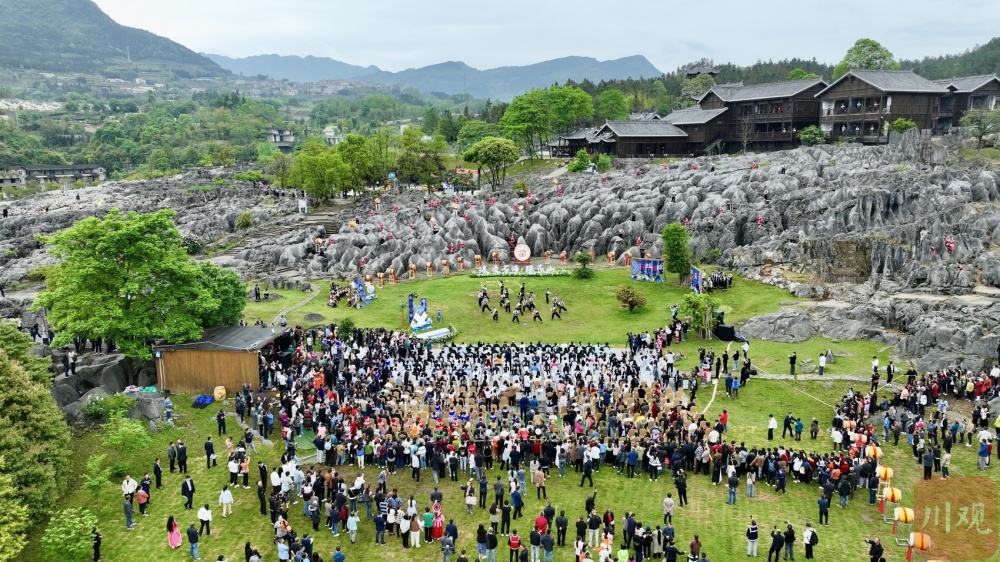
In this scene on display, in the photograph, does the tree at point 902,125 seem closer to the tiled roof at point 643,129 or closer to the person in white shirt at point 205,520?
the tiled roof at point 643,129

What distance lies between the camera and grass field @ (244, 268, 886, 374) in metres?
43.3

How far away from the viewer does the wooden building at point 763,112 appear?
95438 millimetres

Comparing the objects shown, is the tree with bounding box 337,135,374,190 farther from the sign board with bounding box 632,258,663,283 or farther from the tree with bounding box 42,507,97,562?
the tree with bounding box 42,507,97,562

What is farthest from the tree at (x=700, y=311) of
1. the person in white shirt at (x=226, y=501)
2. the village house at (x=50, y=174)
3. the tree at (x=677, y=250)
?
the village house at (x=50, y=174)

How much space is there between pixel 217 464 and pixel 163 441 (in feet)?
11.2

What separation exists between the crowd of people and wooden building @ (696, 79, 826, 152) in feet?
226

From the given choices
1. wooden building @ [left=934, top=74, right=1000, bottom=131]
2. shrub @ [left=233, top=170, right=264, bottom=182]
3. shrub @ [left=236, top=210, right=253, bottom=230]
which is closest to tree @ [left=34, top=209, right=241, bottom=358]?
shrub @ [left=236, top=210, right=253, bottom=230]

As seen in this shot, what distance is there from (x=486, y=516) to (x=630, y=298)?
30.9 meters

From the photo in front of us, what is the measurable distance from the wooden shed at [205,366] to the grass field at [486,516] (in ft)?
17.8

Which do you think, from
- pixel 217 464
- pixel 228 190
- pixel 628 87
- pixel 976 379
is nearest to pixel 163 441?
pixel 217 464

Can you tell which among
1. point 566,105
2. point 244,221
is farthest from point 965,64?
point 244,221

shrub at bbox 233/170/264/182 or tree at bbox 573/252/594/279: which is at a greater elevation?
shrub at bbox 233/170/264/182

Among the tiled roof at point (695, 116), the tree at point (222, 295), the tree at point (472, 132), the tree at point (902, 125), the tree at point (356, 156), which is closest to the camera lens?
the tree at point (222, 295)

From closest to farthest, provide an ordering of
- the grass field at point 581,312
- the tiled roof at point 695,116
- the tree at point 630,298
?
the grass field at point 581,312, the tree at point 630,298, the tiled roof at point 695,116
